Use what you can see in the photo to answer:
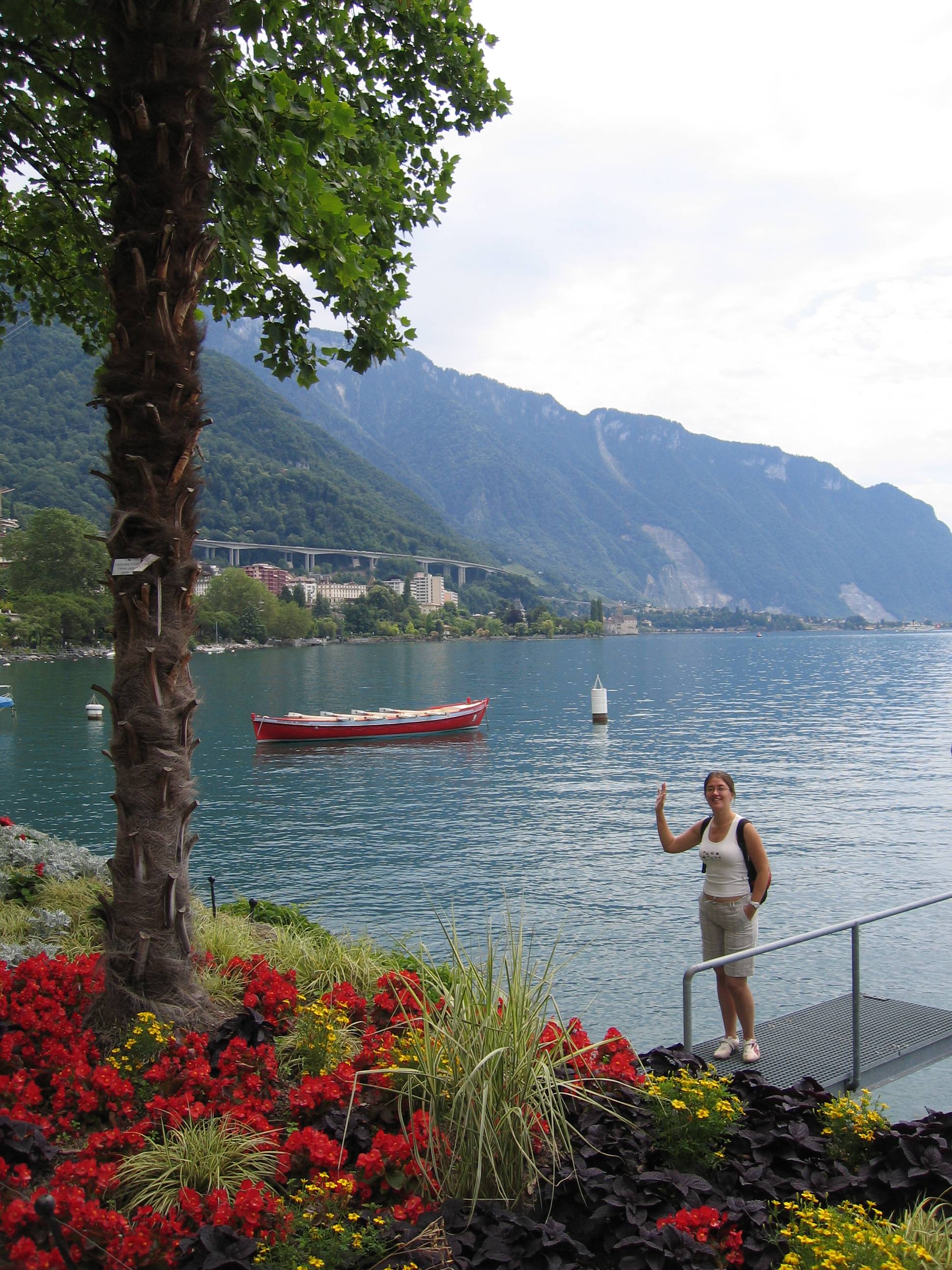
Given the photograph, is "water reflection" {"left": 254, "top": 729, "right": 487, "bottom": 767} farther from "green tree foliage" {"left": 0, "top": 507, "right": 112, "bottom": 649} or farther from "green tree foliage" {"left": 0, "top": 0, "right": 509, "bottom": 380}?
"green tree foliage" {"left": 0, "top": 507, "right": 112, "bottom": 649}

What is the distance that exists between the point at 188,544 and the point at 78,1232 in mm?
3212

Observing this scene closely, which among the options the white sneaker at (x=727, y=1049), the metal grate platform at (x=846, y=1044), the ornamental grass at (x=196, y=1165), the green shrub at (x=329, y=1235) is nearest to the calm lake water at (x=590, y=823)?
the metal grate platform at (x=846, y=1044)

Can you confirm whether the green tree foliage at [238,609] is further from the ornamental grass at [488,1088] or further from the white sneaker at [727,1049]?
the ornamental grass at [488,1088]

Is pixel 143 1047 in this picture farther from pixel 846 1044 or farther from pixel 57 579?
pixel 57 579

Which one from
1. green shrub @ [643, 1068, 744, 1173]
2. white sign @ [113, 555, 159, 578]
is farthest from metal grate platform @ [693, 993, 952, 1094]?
white sign @ [113, 555, 159, 578]

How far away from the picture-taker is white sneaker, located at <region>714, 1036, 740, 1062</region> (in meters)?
6.15

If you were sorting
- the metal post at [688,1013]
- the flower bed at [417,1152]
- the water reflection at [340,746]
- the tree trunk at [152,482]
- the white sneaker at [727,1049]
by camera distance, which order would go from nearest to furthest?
the flower bed at [417,1152], the tree trunk at [152,482], the metal post at [688,1013], the white sneaker at [727,1049], the water reflection at [340,746]

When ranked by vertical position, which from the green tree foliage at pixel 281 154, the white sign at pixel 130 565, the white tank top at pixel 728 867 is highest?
the green tree foliage at pixel 281 154

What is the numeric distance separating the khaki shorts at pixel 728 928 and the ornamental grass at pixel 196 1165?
3578 millimetres

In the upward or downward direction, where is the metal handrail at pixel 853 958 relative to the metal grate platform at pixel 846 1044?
upward

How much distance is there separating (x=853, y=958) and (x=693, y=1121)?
2.89 meters

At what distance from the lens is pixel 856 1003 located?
20.6ft

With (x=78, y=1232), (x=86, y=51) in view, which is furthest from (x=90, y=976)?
(x=86, y=51)

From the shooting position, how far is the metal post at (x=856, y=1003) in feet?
19.7
